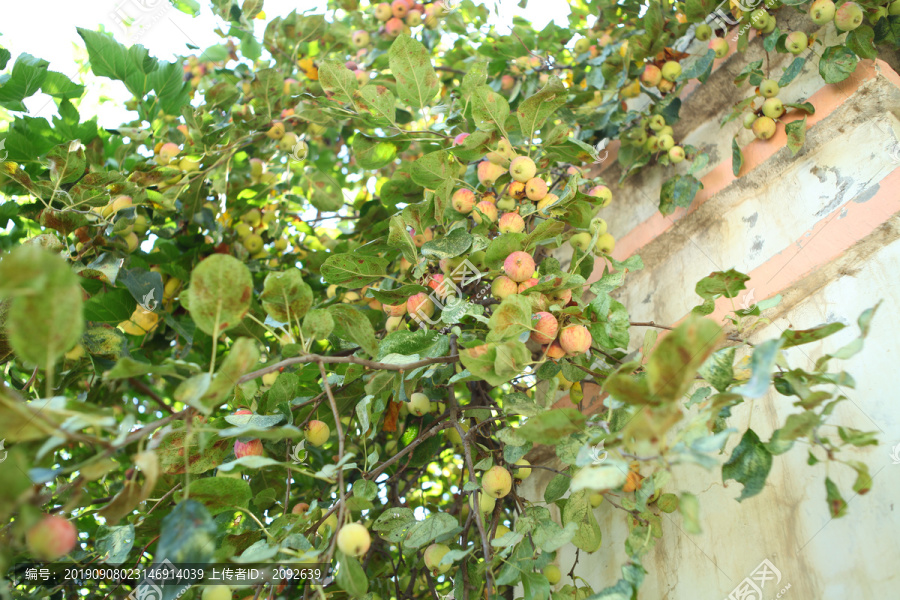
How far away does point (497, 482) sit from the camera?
116 cm

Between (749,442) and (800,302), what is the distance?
513 mm

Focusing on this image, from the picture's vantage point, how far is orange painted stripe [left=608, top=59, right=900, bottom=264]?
131cm

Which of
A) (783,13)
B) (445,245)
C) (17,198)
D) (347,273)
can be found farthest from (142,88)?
(783,13)

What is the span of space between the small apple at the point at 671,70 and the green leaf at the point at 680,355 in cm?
128

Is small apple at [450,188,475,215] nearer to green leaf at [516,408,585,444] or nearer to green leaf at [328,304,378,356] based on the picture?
green leaf at [328,304,378,356]

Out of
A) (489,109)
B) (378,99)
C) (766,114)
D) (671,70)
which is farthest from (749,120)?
(378,99)

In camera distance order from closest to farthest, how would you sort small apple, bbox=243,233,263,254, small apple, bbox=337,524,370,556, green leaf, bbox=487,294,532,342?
small apple, bbox=337,524,370,556
green leaf, bbox=487,294,532,342
small apple, bbox=243,233,263,254

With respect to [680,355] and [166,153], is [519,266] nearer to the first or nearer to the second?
[680,355]

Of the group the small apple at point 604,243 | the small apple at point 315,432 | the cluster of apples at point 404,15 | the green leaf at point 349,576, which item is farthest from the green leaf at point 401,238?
the cluster of apples at point 404,15

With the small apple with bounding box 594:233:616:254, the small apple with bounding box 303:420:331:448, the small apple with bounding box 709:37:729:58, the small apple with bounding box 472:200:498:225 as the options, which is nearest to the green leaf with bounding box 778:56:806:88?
the small apple with bounding box 709:37:729:58

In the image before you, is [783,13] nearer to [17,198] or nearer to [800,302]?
[800,302]

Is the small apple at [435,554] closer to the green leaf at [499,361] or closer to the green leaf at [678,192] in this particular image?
the green leaf at [499,361]

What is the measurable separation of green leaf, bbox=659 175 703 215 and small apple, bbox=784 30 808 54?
352mm

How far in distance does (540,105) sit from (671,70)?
2.04 ft
